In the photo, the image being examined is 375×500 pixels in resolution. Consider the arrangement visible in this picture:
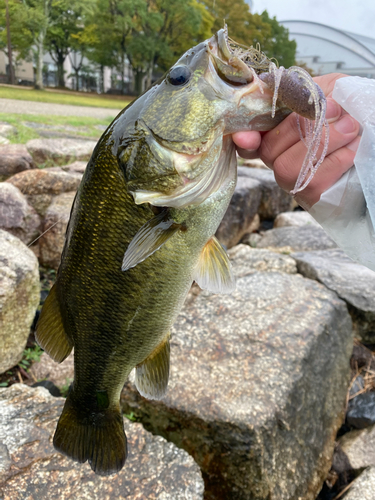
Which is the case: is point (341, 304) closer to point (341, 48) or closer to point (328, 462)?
point (328, 462)

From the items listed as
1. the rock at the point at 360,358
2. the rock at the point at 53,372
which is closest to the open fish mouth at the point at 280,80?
the rock at the point at 53,372

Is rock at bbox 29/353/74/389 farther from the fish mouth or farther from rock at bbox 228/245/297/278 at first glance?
the fish mouth

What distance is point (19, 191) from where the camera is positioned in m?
3.84

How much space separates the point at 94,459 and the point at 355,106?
5.18 feet

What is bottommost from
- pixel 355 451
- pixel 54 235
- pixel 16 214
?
pixel 355 451

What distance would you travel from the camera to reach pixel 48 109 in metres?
5.94

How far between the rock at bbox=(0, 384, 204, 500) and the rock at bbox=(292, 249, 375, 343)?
8.58 feet

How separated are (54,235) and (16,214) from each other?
43 cm

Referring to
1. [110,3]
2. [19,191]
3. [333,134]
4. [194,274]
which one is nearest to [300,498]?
[194,274]

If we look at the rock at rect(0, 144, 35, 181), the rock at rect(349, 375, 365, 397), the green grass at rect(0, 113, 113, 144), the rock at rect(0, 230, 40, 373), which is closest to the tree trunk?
the green grass at rect(0, 113, 113, 144)

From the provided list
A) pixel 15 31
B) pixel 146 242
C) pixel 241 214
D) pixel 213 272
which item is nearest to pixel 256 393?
pixel 213 272

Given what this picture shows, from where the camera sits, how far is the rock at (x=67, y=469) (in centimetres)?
154

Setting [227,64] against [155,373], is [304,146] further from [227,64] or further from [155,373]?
[155,373]

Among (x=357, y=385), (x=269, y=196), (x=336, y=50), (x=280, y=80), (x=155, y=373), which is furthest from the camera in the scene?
(x=336, y=50)
